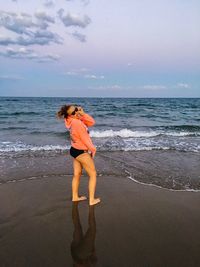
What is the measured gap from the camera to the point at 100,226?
4.62 metres

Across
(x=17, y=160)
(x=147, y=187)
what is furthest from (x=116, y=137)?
(x=147, y=187)

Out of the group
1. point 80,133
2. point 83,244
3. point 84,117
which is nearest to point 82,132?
point 80,133

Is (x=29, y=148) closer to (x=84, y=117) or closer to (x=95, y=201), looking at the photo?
(x=95, y=201)

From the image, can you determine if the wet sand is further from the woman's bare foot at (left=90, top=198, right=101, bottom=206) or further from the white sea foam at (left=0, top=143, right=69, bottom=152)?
the white sea foam at (left=0, top=143, right=69, bottom=152)

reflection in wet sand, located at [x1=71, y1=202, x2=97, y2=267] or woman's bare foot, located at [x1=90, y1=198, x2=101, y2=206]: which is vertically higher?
woman's bare foot, located at [x1=90, y1=198, x2=101, y2=206]

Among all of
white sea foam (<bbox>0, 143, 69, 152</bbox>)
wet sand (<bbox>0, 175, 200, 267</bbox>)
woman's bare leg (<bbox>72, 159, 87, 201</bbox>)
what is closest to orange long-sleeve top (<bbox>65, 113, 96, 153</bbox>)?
woman's bare leg (<bbox>72, 159, 87, 201</bbox>)

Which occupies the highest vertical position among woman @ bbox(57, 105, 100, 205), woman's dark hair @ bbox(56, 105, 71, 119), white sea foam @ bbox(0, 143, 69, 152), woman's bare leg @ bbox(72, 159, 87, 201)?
woman's dark hair @ bbox(56, 105, 71, 119)

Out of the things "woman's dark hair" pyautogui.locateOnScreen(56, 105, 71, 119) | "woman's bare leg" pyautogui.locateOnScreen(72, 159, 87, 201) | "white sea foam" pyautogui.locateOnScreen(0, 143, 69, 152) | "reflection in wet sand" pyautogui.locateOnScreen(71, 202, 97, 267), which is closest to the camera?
"reflection in wet sand" pyautogui.locateOnScreen(71, 202, 97, 267)

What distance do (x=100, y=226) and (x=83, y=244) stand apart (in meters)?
0.61

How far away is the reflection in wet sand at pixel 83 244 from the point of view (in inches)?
143

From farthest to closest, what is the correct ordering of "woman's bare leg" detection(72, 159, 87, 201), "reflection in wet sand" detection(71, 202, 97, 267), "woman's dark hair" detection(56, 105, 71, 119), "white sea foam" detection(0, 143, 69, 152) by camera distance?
1. "white sea foam" detection(0, 143, 69, 152)
2. "woman's bare leg" detection(72, 159, 87, 201)
3. "woman's dark hair" detection(56, 105, 71, 119)
4. "reflection in wet sand" detection(71, 202, 97, 267)

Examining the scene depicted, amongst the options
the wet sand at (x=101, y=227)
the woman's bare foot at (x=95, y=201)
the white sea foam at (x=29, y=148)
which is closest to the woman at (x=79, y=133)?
the woman's bare foot at (x=95, y=201)

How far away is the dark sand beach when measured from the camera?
3725mm

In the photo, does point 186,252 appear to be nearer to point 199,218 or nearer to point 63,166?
point 199,218
